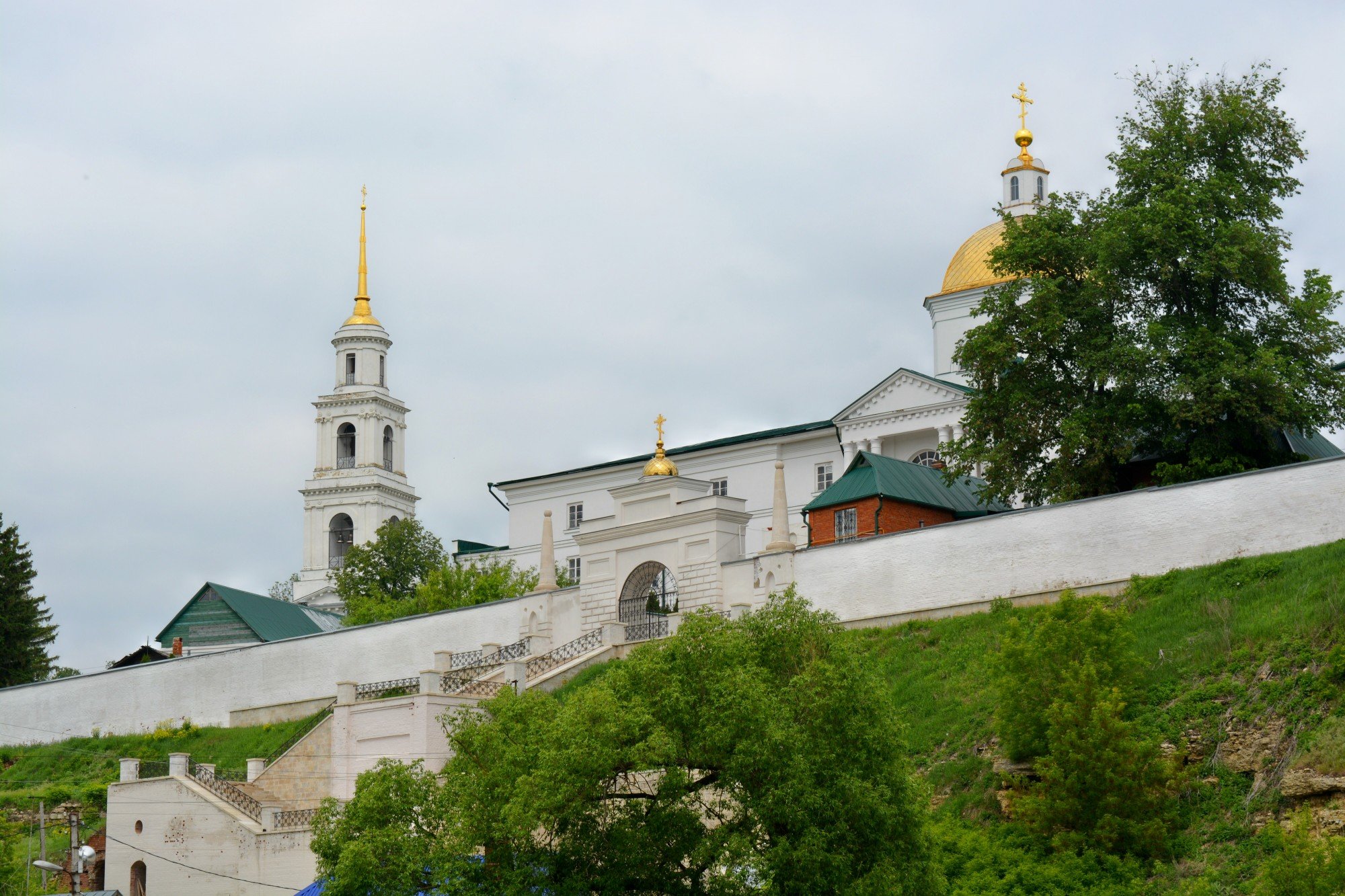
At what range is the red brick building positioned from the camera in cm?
4641

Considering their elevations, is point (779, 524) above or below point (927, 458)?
below

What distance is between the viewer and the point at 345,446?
88.5 m

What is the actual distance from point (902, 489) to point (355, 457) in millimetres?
45407

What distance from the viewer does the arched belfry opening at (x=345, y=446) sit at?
3465 inches

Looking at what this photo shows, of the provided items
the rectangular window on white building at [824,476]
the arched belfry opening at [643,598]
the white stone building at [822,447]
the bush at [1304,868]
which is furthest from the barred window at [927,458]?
the bush at [1304,868]

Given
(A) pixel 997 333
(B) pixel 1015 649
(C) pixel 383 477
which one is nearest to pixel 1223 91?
(A) pixel 997 333

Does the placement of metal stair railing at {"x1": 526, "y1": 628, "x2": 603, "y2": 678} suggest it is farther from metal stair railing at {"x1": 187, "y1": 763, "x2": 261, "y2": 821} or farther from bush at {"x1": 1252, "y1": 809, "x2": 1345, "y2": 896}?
bush at {"x1": 1252, "y1": 809, "x2": 1345, "y2": 896}

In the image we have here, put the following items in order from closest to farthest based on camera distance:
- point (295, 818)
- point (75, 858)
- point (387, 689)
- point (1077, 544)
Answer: point (1077, 544) → point (75, 858) → point (295, 818) → point (387, 689)

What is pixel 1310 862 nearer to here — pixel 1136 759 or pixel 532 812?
pixel 1136 759

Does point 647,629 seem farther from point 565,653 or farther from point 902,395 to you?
point 902,395

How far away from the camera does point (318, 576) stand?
284ft

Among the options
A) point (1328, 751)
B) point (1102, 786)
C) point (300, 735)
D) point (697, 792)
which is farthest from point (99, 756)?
point (1328, 751)

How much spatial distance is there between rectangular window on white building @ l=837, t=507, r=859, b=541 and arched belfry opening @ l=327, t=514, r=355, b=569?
44092 mm

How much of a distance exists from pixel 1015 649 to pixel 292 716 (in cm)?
2528
